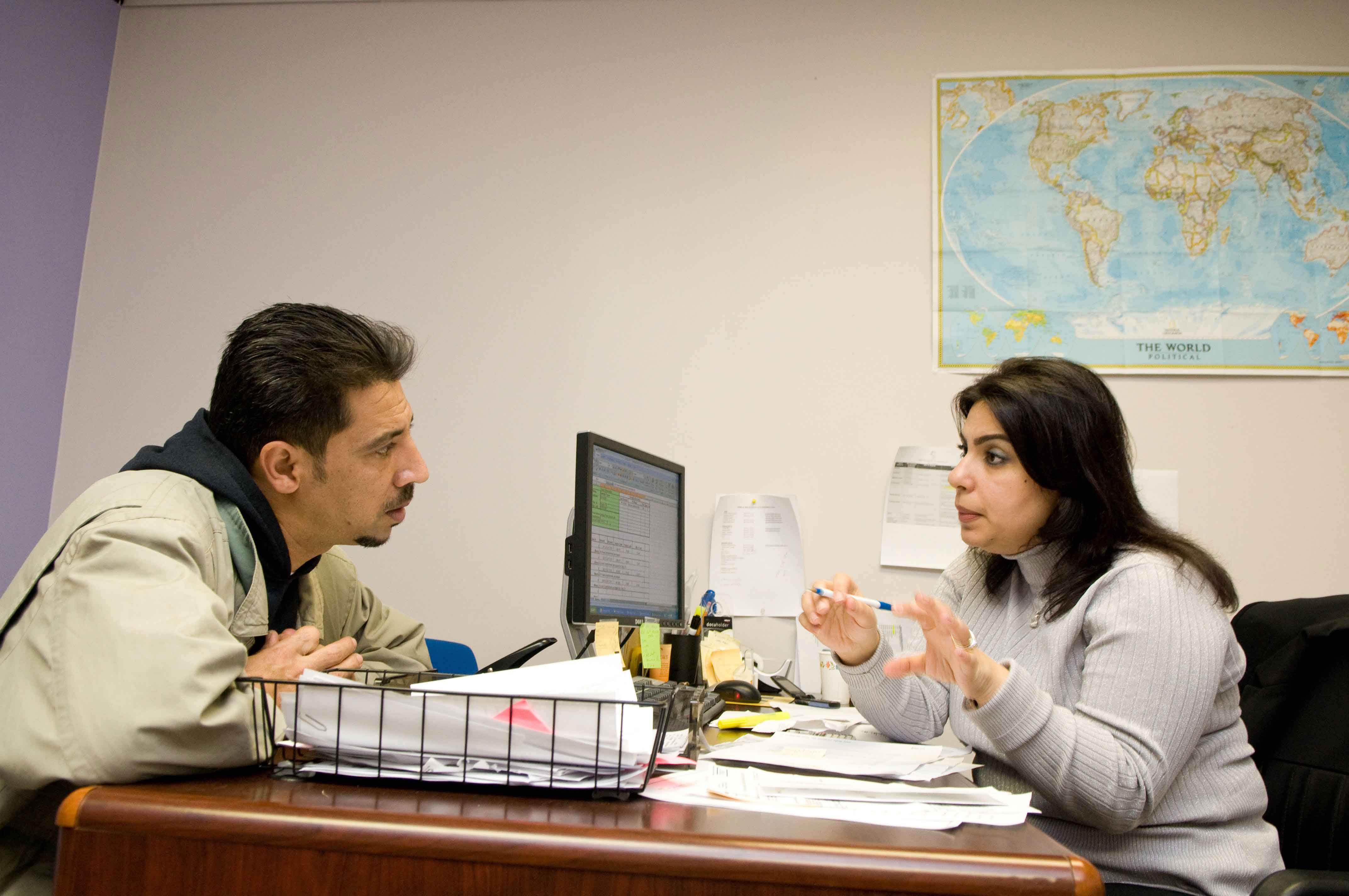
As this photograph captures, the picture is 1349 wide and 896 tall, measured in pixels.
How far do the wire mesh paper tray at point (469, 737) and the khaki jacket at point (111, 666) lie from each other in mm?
69

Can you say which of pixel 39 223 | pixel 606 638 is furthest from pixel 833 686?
pixel 39 223

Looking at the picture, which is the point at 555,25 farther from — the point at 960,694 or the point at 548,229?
the point at 960,694

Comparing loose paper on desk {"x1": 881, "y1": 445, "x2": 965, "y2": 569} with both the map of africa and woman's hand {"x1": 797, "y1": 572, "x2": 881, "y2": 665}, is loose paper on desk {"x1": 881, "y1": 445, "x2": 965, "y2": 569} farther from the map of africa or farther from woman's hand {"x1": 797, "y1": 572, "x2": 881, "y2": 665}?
woman's hand {"x1": 797, "y1": 572, "x2": 881, "y2": 665}

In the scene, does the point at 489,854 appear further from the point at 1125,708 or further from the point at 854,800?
the point at 1125,708

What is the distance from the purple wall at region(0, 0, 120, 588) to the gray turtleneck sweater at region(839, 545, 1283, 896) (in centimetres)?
241

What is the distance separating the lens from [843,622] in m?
1.31

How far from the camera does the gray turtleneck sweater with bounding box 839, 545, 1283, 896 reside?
1.01 m

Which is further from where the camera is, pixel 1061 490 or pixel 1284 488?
pixel 1284 488

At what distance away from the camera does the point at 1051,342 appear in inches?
89.8

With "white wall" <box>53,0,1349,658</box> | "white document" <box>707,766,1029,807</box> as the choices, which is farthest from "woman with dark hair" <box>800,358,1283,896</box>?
"white wall" <box>53,0,1349,658</box>

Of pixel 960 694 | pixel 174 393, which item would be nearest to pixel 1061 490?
pixel 960 694

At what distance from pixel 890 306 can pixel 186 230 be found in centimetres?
196

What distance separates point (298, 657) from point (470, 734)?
38cm

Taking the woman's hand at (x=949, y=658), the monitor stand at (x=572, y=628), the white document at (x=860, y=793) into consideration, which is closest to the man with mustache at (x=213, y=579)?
the monitor stand at (x=572, y=628)
